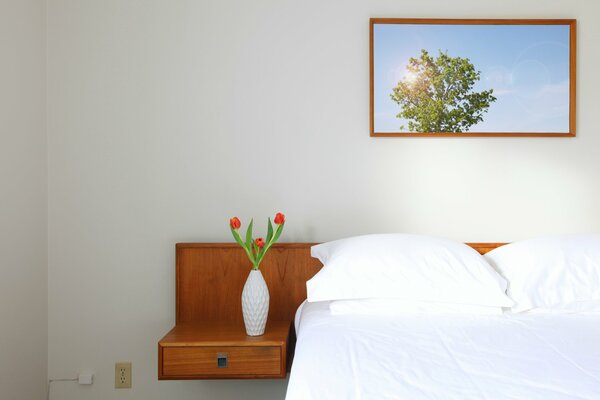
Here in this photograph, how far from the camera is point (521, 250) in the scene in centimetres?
202

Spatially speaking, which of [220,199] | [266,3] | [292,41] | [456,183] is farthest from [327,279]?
[266,3]

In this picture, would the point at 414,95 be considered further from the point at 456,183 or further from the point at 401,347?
the point at 401,347

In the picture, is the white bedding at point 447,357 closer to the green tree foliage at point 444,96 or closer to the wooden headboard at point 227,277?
the wooden headboard at point 227,277

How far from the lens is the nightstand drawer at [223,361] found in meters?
1.94

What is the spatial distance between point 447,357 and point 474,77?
148cm

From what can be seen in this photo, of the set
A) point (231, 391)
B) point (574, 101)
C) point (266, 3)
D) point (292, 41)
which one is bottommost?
point (231, 391)

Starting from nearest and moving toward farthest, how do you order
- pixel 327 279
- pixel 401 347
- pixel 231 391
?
pixel 401 347, pixel 327 279, pixel 231 391

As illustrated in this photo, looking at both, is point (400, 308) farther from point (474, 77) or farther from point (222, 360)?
point (474, 77)

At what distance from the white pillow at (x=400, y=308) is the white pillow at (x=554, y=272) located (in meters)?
0.15

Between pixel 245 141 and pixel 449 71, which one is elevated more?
pixel 449 71

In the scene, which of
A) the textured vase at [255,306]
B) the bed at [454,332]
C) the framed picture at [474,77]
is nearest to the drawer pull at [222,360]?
the textured vase at [255,306]

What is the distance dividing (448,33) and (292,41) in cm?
70

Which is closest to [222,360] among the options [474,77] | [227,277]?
[227,277]

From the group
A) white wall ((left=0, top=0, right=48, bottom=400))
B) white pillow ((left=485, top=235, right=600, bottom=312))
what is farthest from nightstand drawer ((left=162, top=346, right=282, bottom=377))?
white pillow ((left=485, top=235, right=600, bottom=312))
